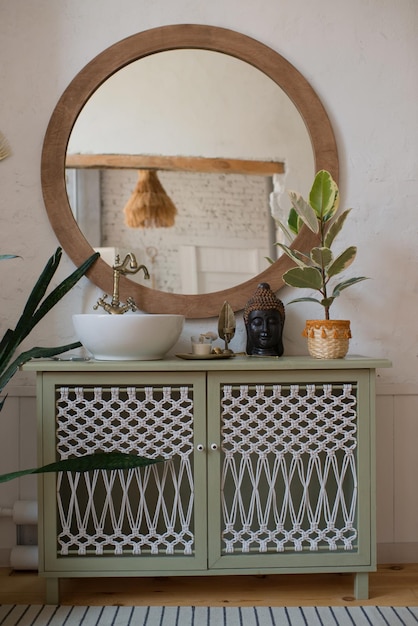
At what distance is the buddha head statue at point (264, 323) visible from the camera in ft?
7.11

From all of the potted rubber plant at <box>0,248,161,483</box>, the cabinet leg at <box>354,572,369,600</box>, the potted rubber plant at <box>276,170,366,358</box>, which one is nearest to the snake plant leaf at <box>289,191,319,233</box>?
the potted rubber plant at <box>276,170,366,358</box>

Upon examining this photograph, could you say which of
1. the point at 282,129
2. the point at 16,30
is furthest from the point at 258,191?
the point at 16,30

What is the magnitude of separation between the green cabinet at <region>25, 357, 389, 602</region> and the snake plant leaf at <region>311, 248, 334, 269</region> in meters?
0.34

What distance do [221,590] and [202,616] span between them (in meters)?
0.21

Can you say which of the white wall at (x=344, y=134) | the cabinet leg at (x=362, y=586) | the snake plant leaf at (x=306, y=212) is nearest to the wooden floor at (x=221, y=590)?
the cabinet leg at (x=362, y=586)

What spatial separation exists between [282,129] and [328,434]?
113cm

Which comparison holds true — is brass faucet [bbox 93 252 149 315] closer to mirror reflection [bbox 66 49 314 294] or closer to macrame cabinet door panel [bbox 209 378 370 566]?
mirror reflection [bbox 66 49 314 294]

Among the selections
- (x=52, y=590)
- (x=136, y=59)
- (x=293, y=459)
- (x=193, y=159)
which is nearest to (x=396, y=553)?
(x=293, y=459)

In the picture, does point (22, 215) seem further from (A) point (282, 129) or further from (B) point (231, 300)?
(A) point (282, 129)

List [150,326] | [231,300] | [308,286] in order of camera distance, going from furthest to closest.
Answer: [231,300] < [308,286] < [150,326]

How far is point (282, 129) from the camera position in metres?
2.38

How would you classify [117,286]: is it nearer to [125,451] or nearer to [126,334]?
[126,334]

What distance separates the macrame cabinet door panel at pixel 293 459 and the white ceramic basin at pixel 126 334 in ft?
0.82

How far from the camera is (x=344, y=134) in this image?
7.90 feet
